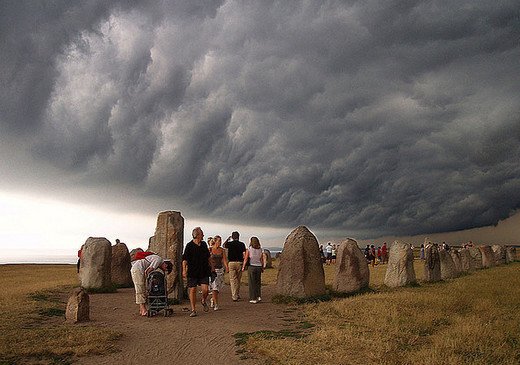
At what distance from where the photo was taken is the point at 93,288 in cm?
2177

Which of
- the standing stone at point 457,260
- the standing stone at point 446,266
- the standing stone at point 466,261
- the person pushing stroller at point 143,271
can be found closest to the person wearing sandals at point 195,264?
the person pushing stroller at point 143,271

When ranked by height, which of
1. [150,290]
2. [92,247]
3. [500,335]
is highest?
[92,247]

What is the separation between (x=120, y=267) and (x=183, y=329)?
13.3m

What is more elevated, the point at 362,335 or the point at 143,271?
the point at 143,271

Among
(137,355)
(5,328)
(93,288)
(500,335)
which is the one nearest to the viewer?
(137,355)

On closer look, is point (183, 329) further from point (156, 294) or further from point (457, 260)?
point (457, 260)

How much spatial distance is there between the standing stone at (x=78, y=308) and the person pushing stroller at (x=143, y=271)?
1505 mm

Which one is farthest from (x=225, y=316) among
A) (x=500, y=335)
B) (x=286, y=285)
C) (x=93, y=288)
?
(x=93, y=288)

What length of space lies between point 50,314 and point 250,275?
703 cm

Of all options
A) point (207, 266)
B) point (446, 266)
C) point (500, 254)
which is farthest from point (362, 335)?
point (500, 254)

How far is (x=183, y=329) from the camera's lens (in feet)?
41.3

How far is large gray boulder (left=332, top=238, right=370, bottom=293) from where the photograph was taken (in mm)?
19969

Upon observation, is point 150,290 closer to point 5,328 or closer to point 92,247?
point 5,328

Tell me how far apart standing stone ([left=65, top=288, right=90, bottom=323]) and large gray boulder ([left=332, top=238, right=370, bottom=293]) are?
1022 centimetres
